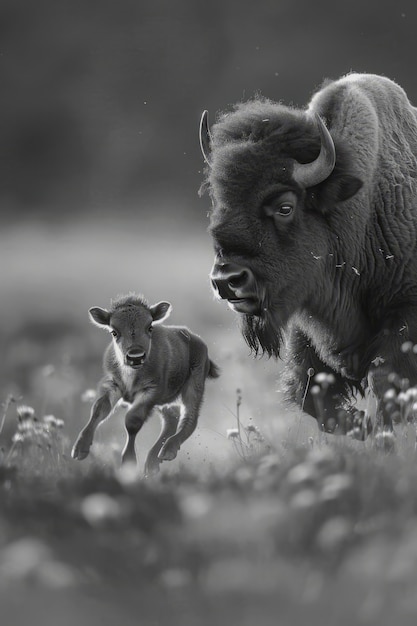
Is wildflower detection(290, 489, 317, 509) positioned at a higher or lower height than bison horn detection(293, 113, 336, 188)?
lower

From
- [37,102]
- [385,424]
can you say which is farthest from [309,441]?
[37,102]

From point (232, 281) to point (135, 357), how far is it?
70 centimetres

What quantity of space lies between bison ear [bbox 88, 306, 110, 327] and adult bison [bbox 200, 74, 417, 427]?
614 mm

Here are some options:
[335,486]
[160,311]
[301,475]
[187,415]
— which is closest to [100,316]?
[160,311]

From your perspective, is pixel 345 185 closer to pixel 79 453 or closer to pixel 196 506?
pixel 79 453

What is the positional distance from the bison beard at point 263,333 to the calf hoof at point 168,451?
0.98 metres

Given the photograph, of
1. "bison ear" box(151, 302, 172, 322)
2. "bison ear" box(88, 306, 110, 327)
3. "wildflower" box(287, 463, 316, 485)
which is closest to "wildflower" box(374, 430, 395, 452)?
"wildflower" box(287, 463, 316, 485)

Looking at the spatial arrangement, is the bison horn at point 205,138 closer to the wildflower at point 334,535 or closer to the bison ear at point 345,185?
the bison ear at point 345,185

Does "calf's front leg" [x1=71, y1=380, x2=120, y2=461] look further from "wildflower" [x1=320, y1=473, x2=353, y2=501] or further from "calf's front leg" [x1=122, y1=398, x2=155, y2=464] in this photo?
"wildflower" [x1=320, y1=473, x2=353, y2=501]

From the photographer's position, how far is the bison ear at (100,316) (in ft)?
19.3

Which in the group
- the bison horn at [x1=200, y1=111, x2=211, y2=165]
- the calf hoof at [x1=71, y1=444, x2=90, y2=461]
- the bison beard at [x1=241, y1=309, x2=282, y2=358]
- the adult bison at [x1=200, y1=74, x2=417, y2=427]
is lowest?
the calf hoof at [x1=71, y1=444, x2=90, y2=461]

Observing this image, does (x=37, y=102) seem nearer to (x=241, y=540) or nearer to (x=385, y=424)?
(x=385, y=424)

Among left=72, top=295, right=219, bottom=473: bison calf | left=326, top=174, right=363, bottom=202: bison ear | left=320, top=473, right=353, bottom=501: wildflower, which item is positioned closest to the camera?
left=320, top=473, right=353, bottom=501: wildflower

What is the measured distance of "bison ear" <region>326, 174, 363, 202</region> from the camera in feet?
20.8
